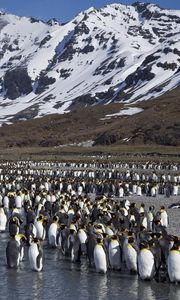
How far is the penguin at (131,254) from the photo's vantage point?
16.2 m

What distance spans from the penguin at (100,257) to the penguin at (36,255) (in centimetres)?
153

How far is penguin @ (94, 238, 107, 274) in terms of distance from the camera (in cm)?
1647

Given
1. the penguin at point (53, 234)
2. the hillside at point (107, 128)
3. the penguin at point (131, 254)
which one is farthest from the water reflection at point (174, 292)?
the hillside at point (107, 128)

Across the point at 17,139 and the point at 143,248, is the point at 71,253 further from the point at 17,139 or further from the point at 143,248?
the point at 17,139

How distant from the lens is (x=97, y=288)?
50.9 ft

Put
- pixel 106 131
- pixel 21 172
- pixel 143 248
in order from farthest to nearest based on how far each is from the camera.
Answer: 1. pixel 106 131
2. pixel 21 172
3. pixel 143 248

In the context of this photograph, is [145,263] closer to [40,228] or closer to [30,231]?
[30,231]

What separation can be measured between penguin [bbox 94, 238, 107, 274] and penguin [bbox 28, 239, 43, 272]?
1.53 m

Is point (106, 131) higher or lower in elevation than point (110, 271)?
higher

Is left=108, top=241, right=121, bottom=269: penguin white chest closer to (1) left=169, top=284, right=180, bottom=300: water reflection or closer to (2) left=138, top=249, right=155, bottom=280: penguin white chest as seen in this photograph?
(2) left=138, top=249, right=155, bottom=280: penguin white chest

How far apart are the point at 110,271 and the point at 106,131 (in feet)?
317

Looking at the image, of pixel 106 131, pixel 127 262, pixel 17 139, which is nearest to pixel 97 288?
pixel 127 262

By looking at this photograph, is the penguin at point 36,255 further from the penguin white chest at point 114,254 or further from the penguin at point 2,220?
the penguin at point 2,220

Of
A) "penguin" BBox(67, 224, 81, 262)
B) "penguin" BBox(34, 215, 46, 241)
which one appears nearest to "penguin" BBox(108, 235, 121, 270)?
"penguin" BBox(67, 224, 81, 262)
